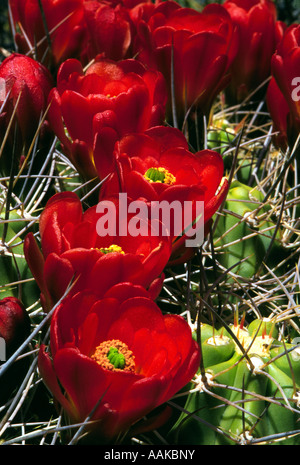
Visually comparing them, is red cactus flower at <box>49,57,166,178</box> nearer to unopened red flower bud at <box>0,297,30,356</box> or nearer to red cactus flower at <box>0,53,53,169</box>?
red cactus flower at <box>0,53,53,169</box>

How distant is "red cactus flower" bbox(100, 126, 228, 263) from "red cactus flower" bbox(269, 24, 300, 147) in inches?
10.1

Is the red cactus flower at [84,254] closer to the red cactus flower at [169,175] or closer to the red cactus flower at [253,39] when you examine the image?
the red cactus flower at [169,175]

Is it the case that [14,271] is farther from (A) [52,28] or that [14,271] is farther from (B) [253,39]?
(B) [253,39]

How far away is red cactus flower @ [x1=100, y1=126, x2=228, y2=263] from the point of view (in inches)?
25.7

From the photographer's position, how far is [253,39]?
1.09 meters

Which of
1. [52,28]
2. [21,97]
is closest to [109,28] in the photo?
[52,28]

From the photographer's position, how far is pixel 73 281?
0.60 m

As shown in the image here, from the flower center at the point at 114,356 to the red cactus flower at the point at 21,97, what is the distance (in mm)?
354

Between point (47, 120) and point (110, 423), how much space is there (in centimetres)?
48

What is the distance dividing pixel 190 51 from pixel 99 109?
0.71ft

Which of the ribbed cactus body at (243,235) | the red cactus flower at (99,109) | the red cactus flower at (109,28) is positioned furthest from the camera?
the red cactus flower at (109,28)

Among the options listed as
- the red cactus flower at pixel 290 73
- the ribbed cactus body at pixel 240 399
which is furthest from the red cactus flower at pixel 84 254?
the red cactus flower at pixel 290 73

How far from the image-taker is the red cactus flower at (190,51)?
89cm
